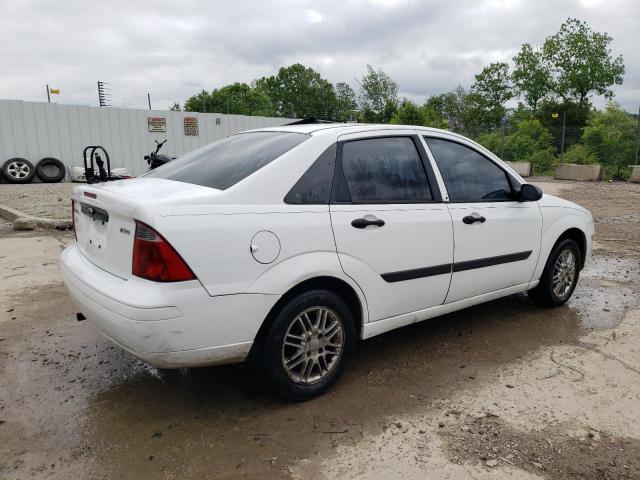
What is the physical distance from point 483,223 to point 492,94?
170 feet

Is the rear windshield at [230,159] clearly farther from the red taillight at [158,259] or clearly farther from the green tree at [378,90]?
the green tree at [378,90]

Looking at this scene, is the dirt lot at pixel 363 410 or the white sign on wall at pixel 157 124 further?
the white sign on wall at pixel 157 124

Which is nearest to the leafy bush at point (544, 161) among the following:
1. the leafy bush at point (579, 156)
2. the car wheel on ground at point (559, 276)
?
the leafy bush at point (579, 156)

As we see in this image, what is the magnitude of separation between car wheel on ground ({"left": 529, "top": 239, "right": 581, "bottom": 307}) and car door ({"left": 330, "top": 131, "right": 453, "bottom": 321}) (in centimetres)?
148

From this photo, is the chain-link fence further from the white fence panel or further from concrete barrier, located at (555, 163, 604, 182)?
the white fence panel

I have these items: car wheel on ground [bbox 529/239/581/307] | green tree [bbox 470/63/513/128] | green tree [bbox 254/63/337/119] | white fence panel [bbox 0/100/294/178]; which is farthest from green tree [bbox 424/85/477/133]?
car wheel on ground [bbox 529/239/581/307]

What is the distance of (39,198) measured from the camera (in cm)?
1157

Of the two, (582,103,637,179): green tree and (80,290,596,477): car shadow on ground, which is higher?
(582,103,637,179): green tree

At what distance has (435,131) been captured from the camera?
3701mm

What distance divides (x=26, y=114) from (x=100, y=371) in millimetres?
14588

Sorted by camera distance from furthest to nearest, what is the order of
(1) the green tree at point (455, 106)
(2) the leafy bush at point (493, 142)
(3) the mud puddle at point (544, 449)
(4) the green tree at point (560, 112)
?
(1) the green tree at point (455, 106), (4) the green tree at point (560, 112), (2) the leafy bush at point (493, 142), (3) the mud puddle at point (544, 449)

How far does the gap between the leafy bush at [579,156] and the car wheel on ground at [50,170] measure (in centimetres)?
2023

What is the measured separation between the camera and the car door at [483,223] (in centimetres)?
356

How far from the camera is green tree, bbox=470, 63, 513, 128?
49906 mm
